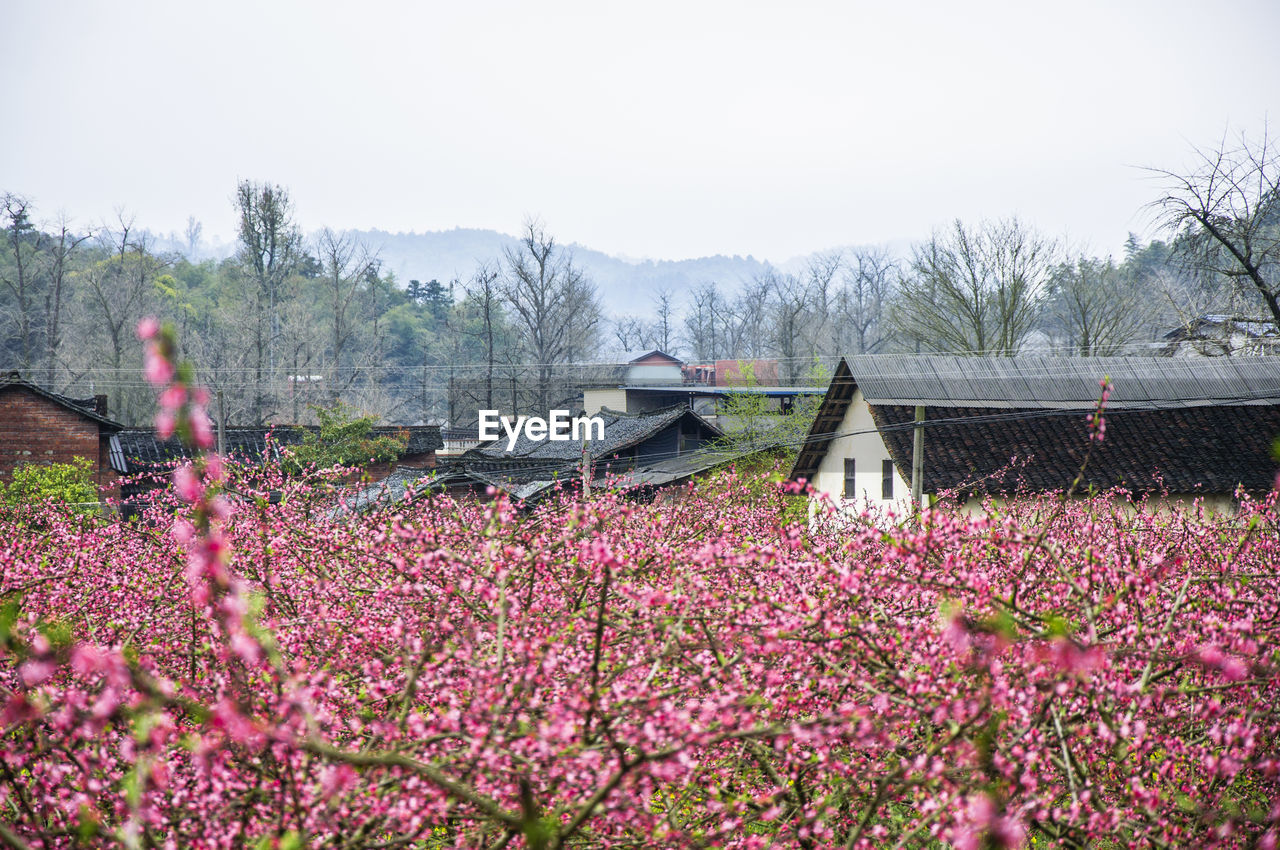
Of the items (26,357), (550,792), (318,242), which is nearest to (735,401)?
(550,792)

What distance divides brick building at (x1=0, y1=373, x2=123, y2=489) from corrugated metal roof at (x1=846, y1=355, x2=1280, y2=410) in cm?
2181

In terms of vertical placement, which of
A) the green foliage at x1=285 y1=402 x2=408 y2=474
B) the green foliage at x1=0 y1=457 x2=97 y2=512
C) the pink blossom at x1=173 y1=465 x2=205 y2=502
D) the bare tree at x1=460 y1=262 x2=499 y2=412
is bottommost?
the green foliage at x1=0 y1=457 x2=97 y2=512

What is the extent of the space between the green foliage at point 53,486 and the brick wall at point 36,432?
1.93 m

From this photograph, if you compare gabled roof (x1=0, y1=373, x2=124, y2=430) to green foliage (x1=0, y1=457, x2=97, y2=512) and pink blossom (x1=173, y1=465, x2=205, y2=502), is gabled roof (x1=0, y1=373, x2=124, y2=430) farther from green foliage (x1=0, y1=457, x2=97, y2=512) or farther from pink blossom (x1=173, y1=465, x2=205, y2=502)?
pink blossom (x1=173, y1=465, x2=205, y2=502)

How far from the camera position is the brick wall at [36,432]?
2708 centimetres

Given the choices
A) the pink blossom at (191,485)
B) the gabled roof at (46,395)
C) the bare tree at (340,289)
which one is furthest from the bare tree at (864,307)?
the pink blossom at (191,485)

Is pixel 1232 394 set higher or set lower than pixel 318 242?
lower

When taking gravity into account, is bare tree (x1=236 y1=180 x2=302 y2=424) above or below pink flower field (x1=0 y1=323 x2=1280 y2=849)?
above

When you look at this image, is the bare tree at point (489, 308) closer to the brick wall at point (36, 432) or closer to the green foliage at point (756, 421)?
the green foliage at point (756, 421)

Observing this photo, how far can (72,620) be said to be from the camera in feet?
25.3

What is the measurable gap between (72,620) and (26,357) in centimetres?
5150

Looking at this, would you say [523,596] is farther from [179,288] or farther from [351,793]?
[179,288]

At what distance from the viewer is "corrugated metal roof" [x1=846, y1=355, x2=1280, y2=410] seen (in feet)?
65.5

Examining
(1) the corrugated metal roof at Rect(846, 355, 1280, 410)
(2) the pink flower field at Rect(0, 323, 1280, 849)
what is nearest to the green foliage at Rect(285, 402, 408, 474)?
(1) the corrugated metal roof at Rect(846, 355, 1280, 410)
